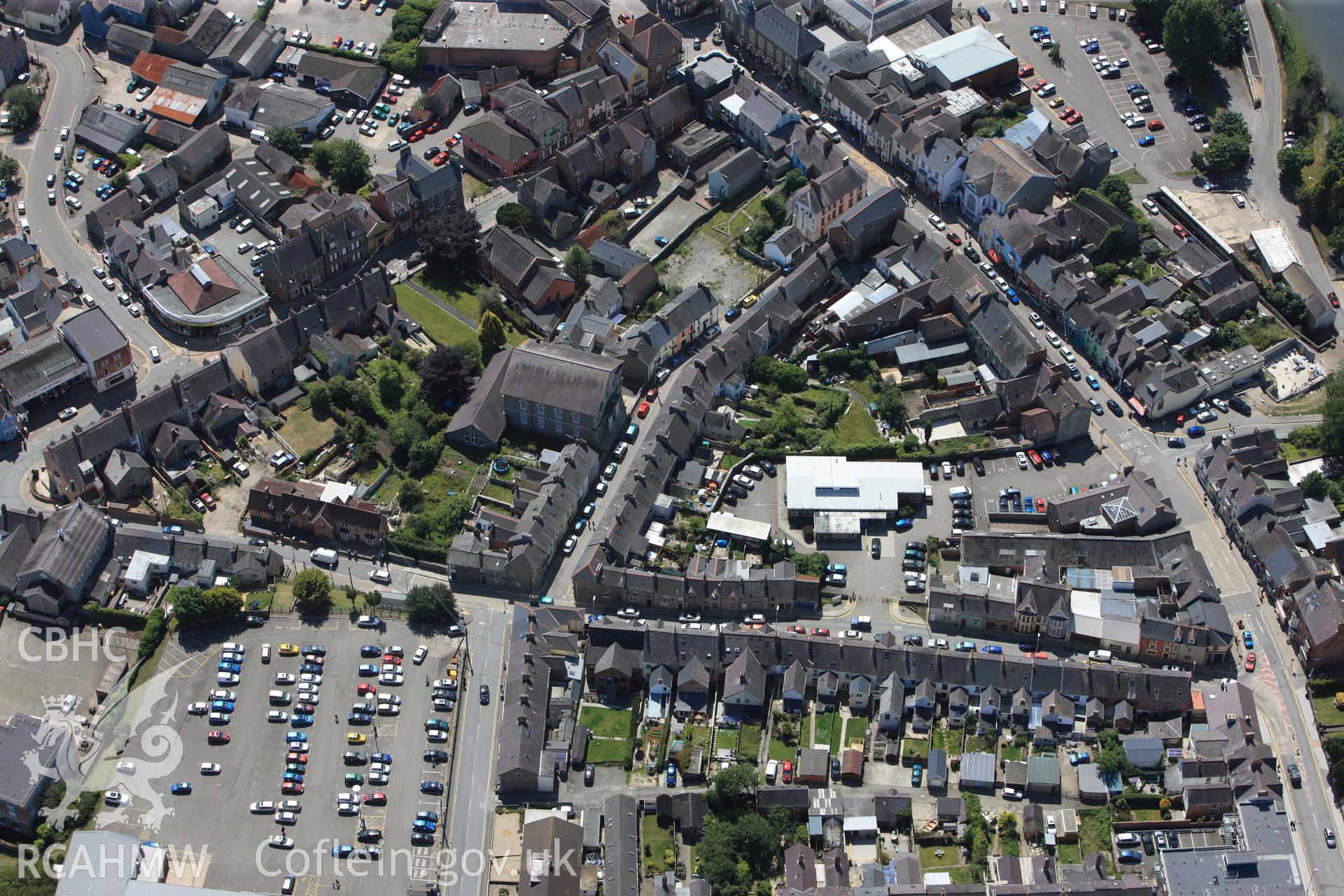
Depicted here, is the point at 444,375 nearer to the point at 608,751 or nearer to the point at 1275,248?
the point at 608,751

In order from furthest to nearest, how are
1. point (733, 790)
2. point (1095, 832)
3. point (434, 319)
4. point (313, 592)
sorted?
point (434, 319) < point (313, 592) < point (733, 790) < point (1095, 832)

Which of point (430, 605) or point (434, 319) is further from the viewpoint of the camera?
point (434, 319)

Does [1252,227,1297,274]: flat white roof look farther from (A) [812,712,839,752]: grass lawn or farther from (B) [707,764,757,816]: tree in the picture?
(B) [707,764,757,816]: tree

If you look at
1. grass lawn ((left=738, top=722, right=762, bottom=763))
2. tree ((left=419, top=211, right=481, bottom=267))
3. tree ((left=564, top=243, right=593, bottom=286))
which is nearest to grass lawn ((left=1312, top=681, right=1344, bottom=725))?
grass lawn ((left=738, top=722, right=762, bottom=763))

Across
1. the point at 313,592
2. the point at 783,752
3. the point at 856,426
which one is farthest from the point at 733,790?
the point at 856,426

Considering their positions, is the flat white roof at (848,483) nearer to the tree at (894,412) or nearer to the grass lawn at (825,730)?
the tree at (894,412)

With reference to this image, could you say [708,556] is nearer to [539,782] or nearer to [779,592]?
[779,592]

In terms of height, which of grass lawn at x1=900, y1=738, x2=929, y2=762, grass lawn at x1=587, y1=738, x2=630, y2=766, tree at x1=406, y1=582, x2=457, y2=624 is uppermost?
tree at x1=406, y1=582, x2=457, y2=624
